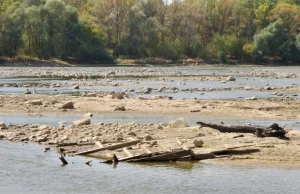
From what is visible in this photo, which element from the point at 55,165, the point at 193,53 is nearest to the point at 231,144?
the point at 55,165

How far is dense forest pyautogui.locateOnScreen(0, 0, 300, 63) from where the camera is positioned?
109m

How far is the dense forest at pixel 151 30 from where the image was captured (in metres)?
109

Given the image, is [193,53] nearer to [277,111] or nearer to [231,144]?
[277,111]

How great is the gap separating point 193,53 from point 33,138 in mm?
108081

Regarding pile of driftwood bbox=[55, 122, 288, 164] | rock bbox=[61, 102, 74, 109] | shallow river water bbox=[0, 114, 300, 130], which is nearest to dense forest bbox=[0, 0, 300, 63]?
rock bbox=[61, 102, 74, 109]

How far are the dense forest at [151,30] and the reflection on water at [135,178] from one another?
91.7m

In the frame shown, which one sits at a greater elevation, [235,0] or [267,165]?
[235,0]

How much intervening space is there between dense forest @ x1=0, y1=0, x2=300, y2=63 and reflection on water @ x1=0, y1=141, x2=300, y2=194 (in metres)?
91.7

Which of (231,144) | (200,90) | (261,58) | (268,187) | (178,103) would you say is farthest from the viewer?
(261,58)

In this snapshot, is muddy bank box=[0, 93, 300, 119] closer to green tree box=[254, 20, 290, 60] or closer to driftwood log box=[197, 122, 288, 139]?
driftwood log box=[197, 122, 288, 139]

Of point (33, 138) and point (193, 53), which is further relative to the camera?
point (193, 53)

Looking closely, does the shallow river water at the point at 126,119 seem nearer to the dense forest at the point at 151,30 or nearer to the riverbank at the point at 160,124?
the riverbank at the point at 160,124

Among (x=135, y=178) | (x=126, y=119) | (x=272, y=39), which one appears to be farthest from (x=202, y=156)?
(x=272, y=39)

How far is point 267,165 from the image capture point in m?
17.5
